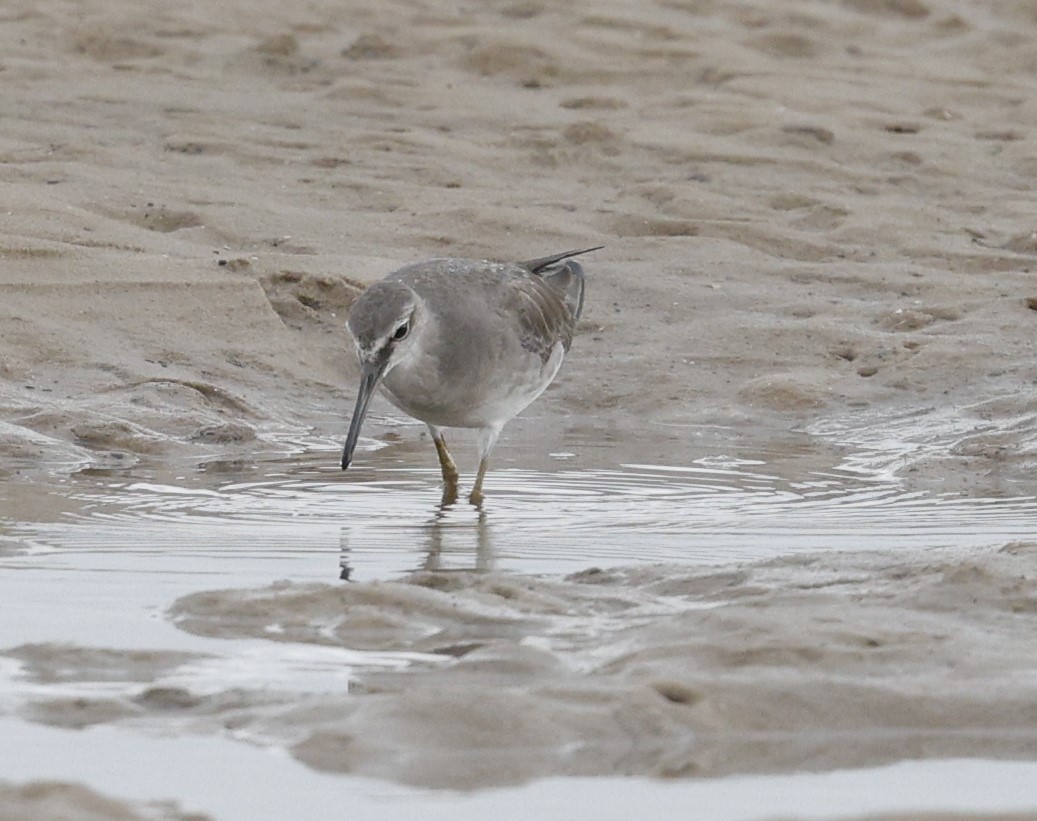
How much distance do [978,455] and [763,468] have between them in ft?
3.10

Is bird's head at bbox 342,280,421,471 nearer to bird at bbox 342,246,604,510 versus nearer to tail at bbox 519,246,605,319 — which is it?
bird at bbox 342,246,604,510

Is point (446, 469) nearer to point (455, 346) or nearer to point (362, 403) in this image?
point (455, 346)

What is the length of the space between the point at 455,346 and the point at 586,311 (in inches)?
121

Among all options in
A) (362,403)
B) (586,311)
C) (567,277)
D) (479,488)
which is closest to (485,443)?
(479,488)

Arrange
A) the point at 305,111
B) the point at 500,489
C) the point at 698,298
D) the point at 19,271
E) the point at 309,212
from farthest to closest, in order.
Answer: the point at 305,111 → the point at 309,212 → the point at 698,298 → the point at 19,271 → the point at 500,489

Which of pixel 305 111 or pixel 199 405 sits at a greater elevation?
pixel 305 111

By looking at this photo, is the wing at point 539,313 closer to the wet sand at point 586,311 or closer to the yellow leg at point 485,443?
the yellow leg at point 485,443

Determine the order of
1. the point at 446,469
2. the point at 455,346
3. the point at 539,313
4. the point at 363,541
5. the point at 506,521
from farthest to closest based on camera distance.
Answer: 1. the point at 539,313
2. the point at 446,469
3. the point at 455,346
4. the point at 506,521
5. the point at 363,541

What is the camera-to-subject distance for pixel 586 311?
10.6m

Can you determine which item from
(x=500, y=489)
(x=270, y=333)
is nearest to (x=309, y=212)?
(x=270, y=333)

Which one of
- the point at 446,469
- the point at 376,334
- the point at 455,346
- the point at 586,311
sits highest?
the point at 376,334

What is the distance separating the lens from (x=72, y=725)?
4199 mm

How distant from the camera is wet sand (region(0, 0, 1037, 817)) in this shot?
14.2ft

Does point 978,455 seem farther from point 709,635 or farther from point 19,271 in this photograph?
point 19,271
